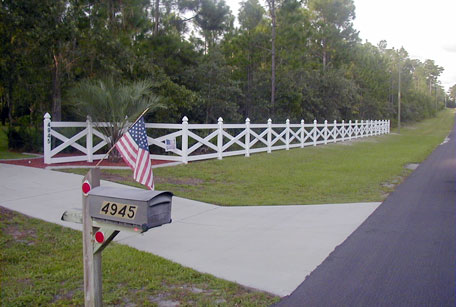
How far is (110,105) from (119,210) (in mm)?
10824

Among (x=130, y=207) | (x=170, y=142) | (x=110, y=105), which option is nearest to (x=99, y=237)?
(x=130, y=207)

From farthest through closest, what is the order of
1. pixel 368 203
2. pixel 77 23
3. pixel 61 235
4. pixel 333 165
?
1. pixel 333 165
2. pixel 77 23
3. pixel 368 203
4. pixel 61 235

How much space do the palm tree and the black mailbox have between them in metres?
10.5

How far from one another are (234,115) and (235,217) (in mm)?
16857

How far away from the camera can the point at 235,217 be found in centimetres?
837

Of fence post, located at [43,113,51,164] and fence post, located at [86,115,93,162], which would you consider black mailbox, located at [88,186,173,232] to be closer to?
fence post, located at [43,113,51,164]

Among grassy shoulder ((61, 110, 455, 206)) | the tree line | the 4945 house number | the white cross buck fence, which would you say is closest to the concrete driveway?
grassy shoulder ((61, 110, 455, 206))

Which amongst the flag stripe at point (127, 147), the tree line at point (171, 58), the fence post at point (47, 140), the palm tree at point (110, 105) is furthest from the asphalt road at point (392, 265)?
the tree line at point (171, 58)

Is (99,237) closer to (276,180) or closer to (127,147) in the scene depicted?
(127,147)

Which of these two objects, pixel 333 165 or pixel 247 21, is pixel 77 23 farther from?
pixel 247 21

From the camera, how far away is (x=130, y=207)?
3539 millimetres

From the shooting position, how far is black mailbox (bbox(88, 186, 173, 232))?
349 cm

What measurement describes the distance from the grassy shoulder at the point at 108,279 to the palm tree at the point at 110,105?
7.76 m

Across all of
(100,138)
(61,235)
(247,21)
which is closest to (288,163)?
(100,138)
